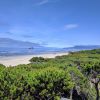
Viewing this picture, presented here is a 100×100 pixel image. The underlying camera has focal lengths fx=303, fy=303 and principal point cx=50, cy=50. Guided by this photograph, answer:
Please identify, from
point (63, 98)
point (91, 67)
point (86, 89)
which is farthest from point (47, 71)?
point (91, 67)

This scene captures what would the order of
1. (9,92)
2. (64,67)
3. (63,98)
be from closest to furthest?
(9,92) → (63,98) → (64,67)

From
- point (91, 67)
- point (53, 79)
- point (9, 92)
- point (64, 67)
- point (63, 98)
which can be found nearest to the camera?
point (9, 92)

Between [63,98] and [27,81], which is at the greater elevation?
[27,81]

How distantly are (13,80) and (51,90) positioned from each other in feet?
5.80

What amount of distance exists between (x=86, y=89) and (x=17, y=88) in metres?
7.00

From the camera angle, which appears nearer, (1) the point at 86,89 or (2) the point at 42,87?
(2) the point at 42,87

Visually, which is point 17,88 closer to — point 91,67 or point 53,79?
point 53,79

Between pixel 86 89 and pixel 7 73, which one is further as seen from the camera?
pixel 86 89

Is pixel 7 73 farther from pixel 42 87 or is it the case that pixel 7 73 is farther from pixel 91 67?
pixel 91 67

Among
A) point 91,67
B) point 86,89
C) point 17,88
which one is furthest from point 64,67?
point 17,88

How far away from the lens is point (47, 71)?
525 inches

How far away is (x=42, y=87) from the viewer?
1316 centimetres

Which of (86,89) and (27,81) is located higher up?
(27,81)

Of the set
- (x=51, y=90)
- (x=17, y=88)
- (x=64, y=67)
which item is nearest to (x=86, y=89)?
(x=64, y=67)
